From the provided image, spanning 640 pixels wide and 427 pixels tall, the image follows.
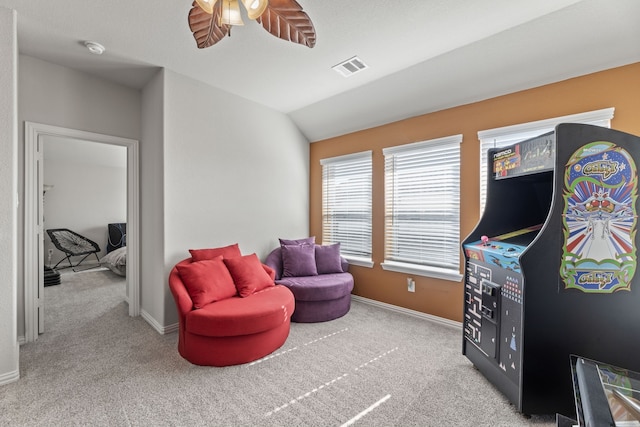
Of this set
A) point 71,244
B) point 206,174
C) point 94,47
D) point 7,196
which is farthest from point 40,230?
point 71,244

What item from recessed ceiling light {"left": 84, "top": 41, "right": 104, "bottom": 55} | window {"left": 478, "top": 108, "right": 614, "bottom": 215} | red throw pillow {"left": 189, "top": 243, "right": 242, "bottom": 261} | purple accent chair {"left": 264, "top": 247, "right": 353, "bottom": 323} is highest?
recessed ceiling light {"left": 84, "top": 41, "right": 104, "bottom": 55}

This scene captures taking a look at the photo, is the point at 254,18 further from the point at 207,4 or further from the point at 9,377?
the point at 9,377

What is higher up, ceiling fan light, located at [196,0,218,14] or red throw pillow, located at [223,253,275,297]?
ceiling fan light, located at [196,0,218,14]

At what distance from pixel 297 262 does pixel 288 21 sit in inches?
108

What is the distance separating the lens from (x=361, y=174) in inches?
161

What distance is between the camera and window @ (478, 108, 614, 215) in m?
2.32

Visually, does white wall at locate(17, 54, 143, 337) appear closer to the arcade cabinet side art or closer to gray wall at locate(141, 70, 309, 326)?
gray wall at locate(141, 70, 309, 326)

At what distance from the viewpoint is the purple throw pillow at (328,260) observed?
382cm

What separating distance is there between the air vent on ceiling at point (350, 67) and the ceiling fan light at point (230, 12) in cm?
152

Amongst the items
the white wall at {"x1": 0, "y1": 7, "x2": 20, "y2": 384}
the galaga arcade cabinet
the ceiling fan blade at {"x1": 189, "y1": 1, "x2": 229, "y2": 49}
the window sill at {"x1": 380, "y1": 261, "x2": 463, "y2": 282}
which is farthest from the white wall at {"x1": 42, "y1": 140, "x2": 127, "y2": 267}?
the galaga arcade cabinet

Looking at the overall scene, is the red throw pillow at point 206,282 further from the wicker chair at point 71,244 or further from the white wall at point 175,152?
the wicker chair at point 71,244

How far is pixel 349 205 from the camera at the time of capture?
4.22 meters

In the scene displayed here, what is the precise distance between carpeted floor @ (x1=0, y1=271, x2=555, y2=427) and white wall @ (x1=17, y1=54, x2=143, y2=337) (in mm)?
1039

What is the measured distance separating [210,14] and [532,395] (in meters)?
2.98
